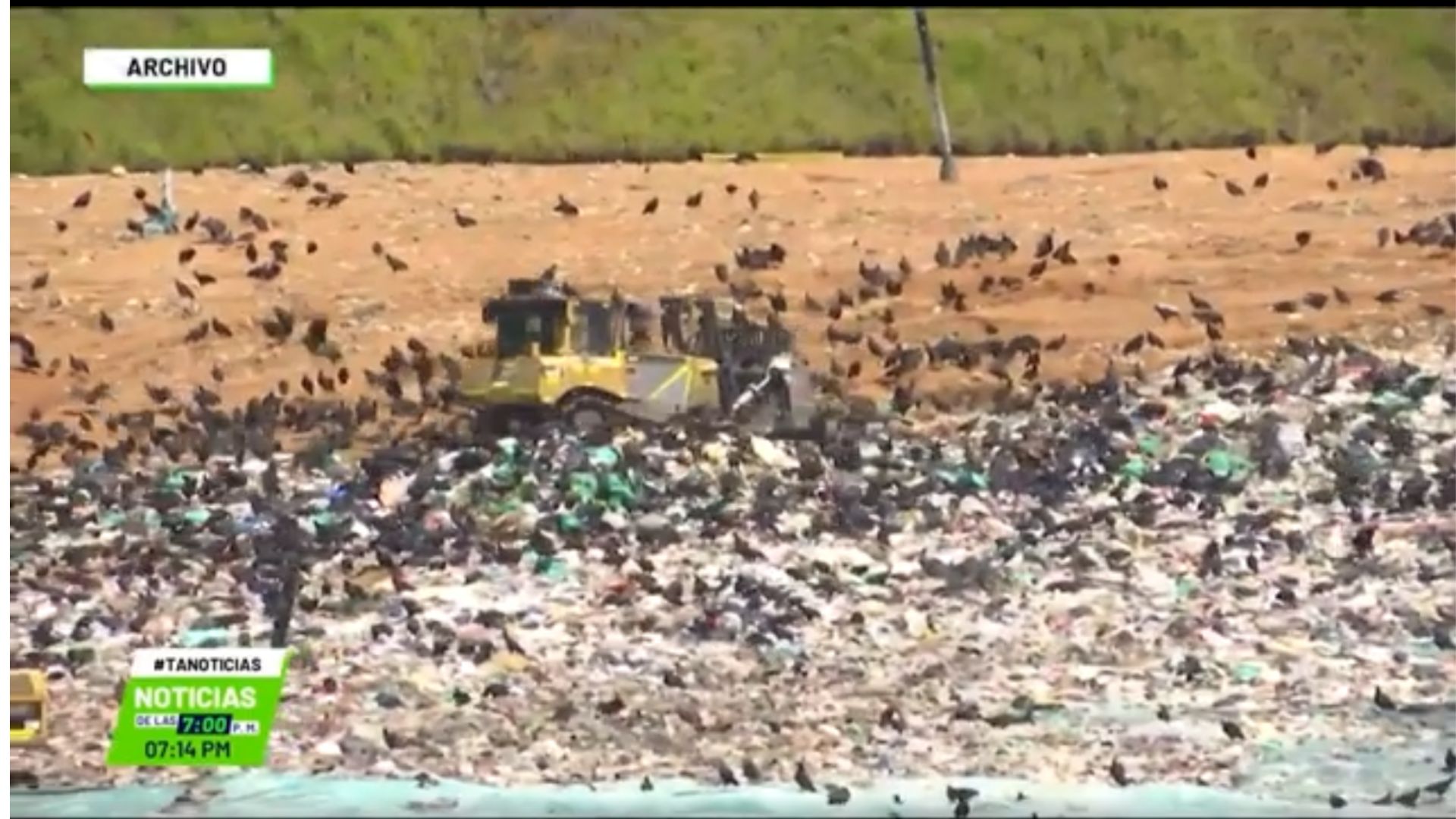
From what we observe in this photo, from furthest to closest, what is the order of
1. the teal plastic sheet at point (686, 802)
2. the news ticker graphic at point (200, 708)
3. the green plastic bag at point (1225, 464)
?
1. the green plastic bag at point (1225, 464)
2. the news ticker graphic at point (200, 708)
3. the teal plastic sheet at point (686, 802)

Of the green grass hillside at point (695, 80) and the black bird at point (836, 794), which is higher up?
the green grass hillside at point (695, 80)

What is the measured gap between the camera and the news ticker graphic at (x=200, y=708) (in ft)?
13.5

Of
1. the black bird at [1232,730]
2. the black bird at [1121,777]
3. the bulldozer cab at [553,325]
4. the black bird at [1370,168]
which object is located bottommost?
the black bird at [1121,777]

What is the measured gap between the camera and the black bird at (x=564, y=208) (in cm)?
431

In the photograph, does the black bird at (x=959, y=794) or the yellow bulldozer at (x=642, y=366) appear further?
the yellow bulldozer at (x=642, y=366)

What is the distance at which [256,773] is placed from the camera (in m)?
4.11

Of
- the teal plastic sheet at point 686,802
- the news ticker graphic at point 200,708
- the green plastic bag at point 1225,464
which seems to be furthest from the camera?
the green plastic bag at point 1225,464

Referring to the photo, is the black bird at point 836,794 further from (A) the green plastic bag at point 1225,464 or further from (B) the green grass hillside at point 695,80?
(B) the green grass hillside at point 695,80

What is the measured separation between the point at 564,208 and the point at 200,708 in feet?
3.22

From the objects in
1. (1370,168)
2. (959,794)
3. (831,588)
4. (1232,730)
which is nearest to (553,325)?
(831,588)

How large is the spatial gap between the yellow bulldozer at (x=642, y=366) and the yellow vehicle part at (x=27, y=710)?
0.83m

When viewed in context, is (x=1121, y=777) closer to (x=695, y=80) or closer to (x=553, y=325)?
(x=553, y=325)

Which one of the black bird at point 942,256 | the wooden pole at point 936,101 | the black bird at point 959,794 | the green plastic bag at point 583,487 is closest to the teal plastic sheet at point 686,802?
the black bird at point 959,794

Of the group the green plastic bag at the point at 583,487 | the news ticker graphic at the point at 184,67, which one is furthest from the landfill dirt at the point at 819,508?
the news ticker graphic at the point at 184,67
